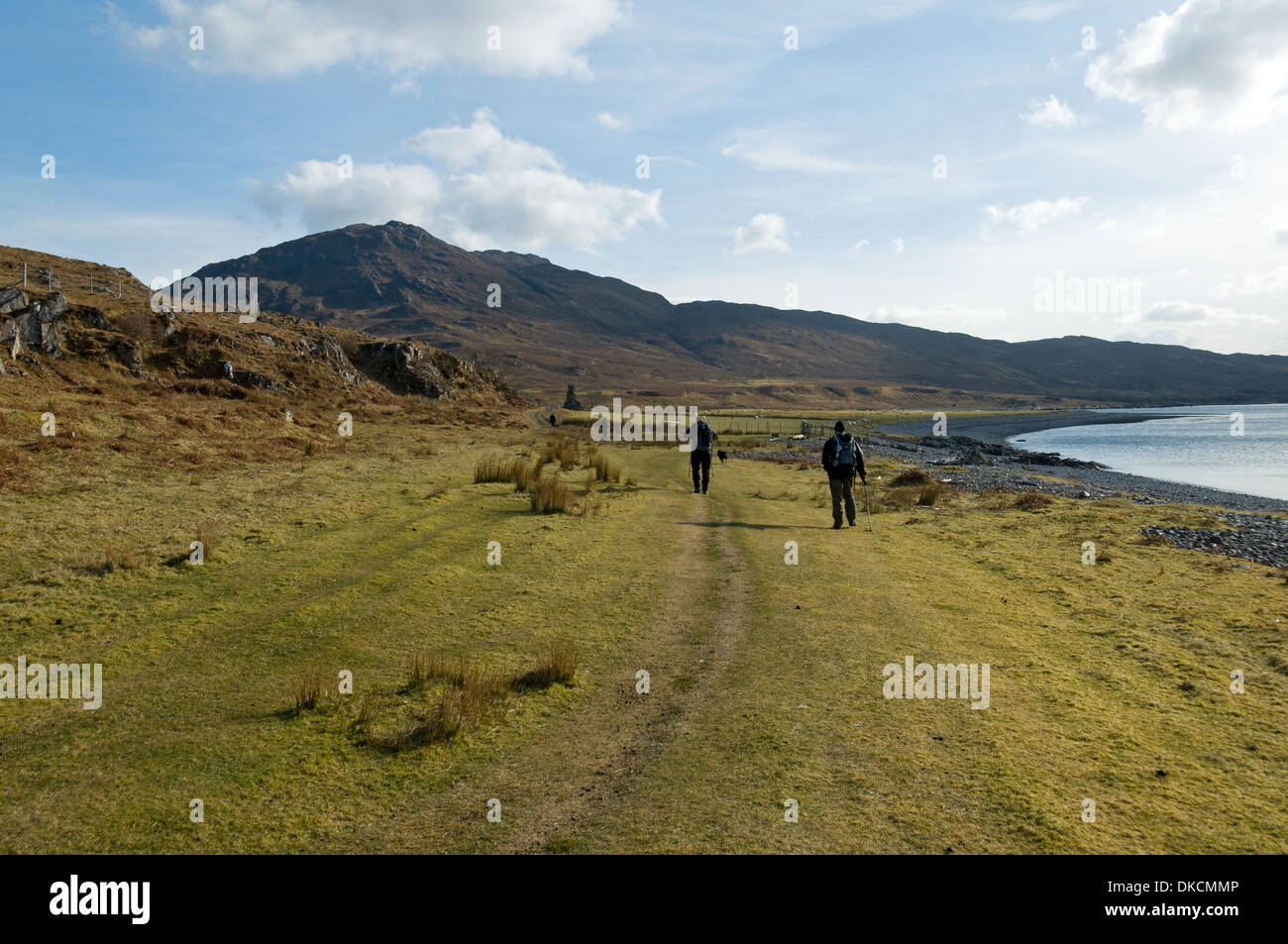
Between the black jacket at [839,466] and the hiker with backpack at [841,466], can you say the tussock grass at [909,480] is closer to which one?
the hiker with backpack at [841,466]

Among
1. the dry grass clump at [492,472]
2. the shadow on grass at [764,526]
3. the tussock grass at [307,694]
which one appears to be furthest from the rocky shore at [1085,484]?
the tussock grass at [307,694]

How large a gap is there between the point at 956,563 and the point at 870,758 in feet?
36.2

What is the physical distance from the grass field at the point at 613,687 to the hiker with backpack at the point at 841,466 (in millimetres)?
2166

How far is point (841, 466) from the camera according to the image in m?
20.5

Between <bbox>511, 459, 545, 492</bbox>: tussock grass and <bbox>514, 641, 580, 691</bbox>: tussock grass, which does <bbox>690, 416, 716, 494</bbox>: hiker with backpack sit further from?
<bbox>514, 641, 580, 691</bbox>: tussock grass

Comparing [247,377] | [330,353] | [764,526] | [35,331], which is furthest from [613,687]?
[330,353]

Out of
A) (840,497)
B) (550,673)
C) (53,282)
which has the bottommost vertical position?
(550,673)

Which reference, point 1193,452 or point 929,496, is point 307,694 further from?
point 1193,452

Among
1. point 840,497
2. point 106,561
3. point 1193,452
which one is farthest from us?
point 1193,452

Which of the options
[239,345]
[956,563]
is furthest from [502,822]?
[239,345]

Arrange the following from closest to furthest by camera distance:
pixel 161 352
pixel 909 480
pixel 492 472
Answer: pixel 492 472 → pixel 909 480 → pixel 161 352

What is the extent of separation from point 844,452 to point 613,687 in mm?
13262

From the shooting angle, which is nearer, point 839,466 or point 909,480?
point 839,466

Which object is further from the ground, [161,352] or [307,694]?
[161,352]
